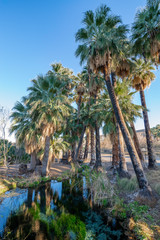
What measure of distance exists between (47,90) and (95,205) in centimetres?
1143

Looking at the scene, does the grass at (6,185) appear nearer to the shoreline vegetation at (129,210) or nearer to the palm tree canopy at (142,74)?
the shoreline vegetation at (129,210)

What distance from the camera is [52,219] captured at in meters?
6.05

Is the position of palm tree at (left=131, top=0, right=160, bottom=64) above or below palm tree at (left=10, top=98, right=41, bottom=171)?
above

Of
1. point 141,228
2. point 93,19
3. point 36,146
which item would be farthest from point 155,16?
point 36,146

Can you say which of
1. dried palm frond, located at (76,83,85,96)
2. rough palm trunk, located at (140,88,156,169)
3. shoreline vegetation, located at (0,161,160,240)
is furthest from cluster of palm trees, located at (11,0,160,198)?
dried palm frond, located at (76,83,85,96)

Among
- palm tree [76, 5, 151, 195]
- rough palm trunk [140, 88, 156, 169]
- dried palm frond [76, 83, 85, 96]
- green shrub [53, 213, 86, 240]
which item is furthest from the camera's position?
dried palm frond [76, 83, 85, 96]

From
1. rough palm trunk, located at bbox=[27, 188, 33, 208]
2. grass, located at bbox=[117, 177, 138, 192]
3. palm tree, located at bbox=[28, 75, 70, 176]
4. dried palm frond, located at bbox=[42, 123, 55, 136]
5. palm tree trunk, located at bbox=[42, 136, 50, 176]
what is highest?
palm tree, located at bbox=[28, 75, 70, 176]

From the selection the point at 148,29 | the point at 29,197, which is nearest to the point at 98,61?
the point at 148,29

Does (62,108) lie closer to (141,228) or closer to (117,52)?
(117,52)

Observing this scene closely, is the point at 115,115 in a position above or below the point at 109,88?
below

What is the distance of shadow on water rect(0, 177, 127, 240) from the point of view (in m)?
4.94

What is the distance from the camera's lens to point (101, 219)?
19.5 ft

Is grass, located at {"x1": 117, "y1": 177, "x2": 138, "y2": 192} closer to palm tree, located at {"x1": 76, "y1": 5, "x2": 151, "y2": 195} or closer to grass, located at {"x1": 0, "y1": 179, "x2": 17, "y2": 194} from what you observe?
palm tree, located at {"x1": 76, "y1": 5, "x2": 151, "y2": 195}

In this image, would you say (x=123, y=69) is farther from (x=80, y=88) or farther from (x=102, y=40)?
(x=80, y=88)
